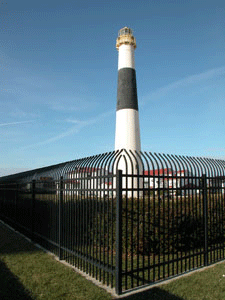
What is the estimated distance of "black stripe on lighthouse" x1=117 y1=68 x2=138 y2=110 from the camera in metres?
15.0

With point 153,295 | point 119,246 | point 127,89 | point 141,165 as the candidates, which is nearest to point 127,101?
point 127,89

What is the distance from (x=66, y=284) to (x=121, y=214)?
172 cm

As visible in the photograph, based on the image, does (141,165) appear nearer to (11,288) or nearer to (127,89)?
(11,288)

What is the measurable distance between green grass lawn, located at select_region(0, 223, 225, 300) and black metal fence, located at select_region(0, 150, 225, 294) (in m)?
0.29

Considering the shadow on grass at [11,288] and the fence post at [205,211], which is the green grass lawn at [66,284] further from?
the fence post at [205,211]

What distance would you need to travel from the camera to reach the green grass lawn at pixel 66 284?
14.2ft

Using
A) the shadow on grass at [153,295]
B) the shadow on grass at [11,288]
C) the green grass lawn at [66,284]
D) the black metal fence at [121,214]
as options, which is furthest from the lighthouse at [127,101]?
the shadow on grass at [153,295]

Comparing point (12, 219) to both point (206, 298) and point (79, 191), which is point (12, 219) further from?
point (206, 298)

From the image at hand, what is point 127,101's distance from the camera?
14.9m

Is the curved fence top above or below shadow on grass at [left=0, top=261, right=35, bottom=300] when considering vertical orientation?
above

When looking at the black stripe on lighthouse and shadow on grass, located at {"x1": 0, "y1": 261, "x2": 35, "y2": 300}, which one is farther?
the black stripe on lighthouse

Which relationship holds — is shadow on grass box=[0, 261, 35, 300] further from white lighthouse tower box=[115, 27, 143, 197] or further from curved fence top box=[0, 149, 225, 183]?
white lighthouse tower box=[115, 27, 143, 197]

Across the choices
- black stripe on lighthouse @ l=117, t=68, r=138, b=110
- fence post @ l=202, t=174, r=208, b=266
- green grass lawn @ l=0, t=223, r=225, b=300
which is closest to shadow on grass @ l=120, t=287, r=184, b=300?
green grass lawn @ l=0, t=223, r=225, b=300

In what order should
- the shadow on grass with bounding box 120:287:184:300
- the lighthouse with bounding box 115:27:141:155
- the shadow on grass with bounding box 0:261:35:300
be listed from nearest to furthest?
the shadow on grass with bounding box 120:287:184:300 → the shadow on grass with bounding box 0:261:35:300 → the lighthouse with bounding box 115:27:141:155
